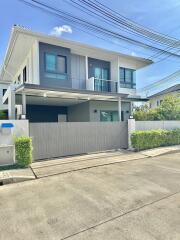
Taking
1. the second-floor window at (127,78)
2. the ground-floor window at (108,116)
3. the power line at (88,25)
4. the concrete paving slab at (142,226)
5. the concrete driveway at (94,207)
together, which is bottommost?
the concrete driveway at (94,207)

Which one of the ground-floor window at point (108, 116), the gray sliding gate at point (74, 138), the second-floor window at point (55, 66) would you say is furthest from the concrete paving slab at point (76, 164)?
the second-floor window at point (55, 66)

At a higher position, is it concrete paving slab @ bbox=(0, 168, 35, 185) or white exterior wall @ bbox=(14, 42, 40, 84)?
white exterior wall @ bbox=(14, 42, 40, 84)

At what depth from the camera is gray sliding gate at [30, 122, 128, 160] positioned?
898 cm

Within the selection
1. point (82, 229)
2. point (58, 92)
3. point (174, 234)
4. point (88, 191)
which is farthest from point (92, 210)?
point (58, 92)

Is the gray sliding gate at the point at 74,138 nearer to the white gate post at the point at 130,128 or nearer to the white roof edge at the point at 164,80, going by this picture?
the white gate post at the point at 130,128

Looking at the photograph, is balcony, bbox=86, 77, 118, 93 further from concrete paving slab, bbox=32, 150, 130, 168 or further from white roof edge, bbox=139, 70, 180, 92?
concrete paving slab, bbox=32, 150, 130, 168

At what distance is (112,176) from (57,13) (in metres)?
7.23

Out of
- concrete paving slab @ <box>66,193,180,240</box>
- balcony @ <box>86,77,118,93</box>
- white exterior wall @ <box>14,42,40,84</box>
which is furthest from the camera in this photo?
balcony @ <box>86,77,118,93</box>

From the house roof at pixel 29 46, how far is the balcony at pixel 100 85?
77.5 inches

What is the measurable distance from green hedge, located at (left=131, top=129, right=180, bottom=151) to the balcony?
16.0ft

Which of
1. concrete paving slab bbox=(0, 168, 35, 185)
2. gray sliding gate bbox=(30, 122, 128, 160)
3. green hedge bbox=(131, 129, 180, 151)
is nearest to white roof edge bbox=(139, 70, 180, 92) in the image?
green hedge bbox=(131, 129, 180, 151)

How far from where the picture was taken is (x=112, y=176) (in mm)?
6512

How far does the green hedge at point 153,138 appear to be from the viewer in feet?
37.2

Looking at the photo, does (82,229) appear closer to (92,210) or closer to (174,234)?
(92,210)
